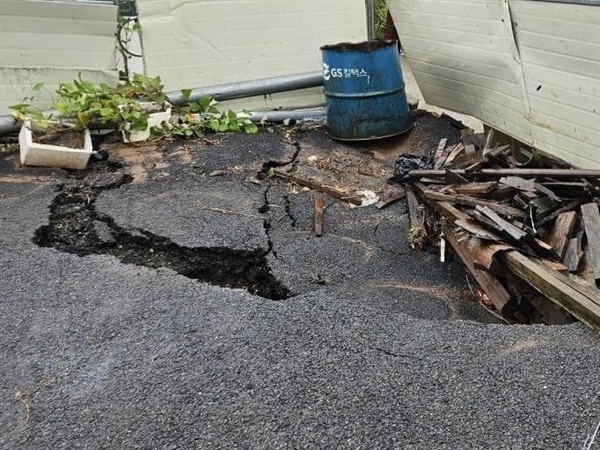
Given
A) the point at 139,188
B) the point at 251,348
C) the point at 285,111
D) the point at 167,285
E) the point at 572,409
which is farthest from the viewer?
the point at 285,111

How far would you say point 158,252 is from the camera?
3777mm

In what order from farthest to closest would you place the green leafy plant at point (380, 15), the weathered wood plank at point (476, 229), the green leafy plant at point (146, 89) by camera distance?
the green leafy plant at point (380, 15) < the green leafy plant at point (146, 89) < the weathered wood plank at point (476, 229)

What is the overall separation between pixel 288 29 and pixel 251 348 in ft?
15.2

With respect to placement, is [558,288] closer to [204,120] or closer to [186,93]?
[204,120]

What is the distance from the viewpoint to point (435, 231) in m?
4.05

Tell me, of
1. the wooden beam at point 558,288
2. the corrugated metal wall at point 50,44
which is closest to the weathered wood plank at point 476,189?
the wooden beam at point 558,288

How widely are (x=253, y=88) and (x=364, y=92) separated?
1314mm

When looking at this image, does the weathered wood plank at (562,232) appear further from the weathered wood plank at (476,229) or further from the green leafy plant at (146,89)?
the green leafy plant at (146,89)

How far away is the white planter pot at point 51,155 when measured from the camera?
488 cm

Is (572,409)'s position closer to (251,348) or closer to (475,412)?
(475,412)

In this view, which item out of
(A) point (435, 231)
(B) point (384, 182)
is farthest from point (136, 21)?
(A) point (435, 231)

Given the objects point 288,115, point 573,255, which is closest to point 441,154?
point 288,115

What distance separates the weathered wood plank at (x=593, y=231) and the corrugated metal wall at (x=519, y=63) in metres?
0.58

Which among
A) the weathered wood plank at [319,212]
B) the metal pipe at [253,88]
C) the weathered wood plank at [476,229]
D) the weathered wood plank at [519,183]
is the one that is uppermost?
the metal pipe at [253,88]
